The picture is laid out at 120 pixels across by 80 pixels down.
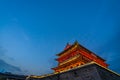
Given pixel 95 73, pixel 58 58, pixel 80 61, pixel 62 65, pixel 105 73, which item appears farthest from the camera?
pixel 58 58

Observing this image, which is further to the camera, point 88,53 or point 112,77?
point 88,53

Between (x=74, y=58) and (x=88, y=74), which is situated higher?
(x=74, y=58)

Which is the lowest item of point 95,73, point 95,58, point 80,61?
point 95,73

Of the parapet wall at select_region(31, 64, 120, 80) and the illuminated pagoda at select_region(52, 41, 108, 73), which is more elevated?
the illuminated pagoda at select_region(52, 41, 108, 73)

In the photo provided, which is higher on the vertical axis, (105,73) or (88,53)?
(88,53)

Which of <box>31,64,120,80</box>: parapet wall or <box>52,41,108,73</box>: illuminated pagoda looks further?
<box>52,41,108,73</box>: illuminated pagoda

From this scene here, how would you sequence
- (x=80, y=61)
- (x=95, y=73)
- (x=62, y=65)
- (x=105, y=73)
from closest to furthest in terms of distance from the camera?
(x=95, y=73), (x=105, y=73), (x=80, y=61), (x=62, y=65)

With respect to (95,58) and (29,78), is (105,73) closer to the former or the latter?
(95,58)

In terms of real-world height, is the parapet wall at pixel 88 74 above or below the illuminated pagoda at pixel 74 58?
below

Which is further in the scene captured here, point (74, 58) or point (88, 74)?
point (74, 58)

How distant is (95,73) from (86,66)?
55.8 inches

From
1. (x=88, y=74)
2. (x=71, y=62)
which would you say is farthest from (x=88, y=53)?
(x=88, y=74)

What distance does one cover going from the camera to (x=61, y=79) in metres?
19.8

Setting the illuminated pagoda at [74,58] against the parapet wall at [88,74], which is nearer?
the parapet wall at [88,74]
